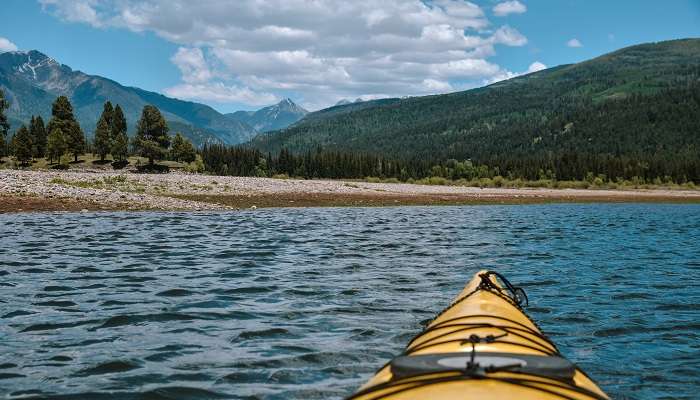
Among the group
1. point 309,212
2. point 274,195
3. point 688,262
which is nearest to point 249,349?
point 688,262

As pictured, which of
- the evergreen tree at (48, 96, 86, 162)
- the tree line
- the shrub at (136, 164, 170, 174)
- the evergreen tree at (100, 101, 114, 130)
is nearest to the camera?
the tree line

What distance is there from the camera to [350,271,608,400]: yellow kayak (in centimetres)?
405

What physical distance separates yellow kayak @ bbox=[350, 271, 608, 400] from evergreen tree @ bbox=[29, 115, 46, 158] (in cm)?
11722

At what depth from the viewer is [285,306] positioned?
12039 millimetres

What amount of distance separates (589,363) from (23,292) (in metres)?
11.8

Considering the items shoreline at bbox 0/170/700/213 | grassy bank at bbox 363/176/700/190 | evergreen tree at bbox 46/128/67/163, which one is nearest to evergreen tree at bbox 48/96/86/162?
evergreen tree at bbox 46/128/67/163

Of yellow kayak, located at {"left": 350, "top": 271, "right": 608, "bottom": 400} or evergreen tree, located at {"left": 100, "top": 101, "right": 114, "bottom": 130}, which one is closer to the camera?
yellow kayak, located at {"left": 350, "top": 271, "right": 608, "bottom": 400}

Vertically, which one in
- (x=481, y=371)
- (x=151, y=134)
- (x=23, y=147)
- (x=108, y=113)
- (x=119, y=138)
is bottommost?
(x=481, y=371)

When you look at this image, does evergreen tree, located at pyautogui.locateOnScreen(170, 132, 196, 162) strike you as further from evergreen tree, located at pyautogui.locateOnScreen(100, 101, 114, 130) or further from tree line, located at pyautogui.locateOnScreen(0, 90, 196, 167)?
evergreen tree, located at pyautogui.locateOnScreen(100, 101, 114, 130)

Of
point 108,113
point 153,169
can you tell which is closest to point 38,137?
point 108,113

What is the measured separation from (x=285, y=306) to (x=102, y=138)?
101156mm

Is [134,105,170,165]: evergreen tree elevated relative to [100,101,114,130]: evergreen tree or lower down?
lower down

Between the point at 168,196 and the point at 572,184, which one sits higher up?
the point at 572,184

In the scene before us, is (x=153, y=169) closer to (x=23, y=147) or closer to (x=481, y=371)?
(x=23, y=147)
